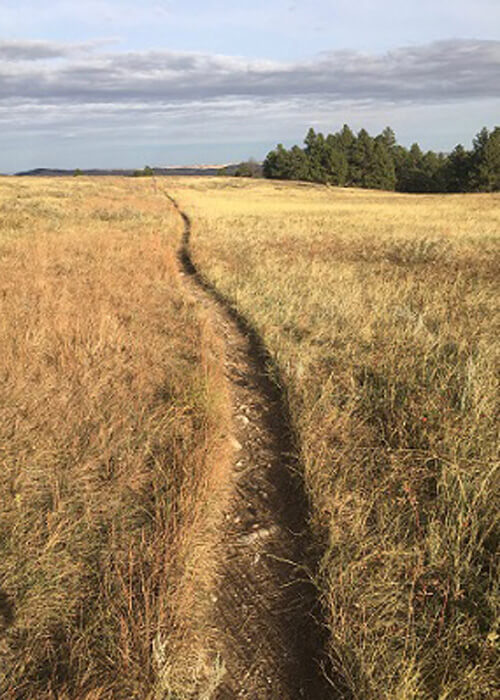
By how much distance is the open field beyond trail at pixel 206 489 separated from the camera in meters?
2.15

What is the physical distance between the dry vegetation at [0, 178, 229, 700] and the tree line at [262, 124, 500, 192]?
244 ft

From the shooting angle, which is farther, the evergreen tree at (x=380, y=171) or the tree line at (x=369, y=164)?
the evergreen tree at (x=380, y=171)

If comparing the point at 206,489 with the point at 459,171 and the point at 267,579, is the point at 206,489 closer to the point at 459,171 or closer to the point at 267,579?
the point at 267,579

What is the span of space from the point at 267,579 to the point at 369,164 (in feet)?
297

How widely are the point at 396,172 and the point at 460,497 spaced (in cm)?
9684

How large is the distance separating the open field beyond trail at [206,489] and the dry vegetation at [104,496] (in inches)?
0.6

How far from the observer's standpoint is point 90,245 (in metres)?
13.0

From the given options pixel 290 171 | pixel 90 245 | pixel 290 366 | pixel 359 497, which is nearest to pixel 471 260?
pixel 290 366

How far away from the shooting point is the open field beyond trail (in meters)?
2.15

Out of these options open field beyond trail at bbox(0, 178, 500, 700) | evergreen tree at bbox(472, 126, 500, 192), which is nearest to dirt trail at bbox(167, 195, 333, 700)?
open field beyond trail at bbox(0, 178, 500, 700)

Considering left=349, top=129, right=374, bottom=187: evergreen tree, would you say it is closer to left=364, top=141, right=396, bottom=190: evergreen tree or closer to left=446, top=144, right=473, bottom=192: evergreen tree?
left=364, top=141, right=396, bottom=190: evergreen tree

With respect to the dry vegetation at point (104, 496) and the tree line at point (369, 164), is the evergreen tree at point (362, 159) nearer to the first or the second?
the tree line at point (369, 164)

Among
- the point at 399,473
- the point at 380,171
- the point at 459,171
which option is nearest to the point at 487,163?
the point at 459,171

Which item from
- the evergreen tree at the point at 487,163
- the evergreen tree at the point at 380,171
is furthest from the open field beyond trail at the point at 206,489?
the evergreen tree at the point at 380,171
